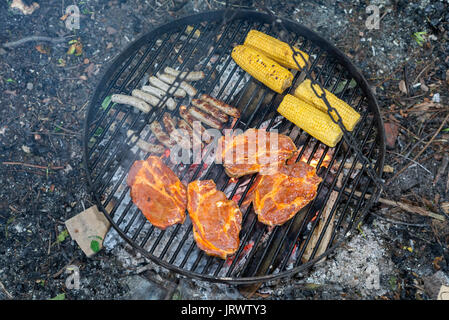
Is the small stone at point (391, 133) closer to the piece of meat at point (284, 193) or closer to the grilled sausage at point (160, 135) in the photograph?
the piece of meat at point (284, 193)

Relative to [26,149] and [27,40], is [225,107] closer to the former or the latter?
[26,149]

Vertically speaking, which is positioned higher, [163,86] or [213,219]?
[163,86]

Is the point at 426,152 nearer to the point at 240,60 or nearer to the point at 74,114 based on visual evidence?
the point at 240,60

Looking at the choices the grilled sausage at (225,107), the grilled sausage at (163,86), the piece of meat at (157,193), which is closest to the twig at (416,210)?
the grilled sausage at (225,107)

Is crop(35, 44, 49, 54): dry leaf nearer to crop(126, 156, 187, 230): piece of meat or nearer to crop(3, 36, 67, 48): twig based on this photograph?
crop(3, 36, 67, 48): twig

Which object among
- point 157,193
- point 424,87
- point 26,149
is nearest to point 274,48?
point 424,87

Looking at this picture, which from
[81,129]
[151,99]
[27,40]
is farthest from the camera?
[27,40]

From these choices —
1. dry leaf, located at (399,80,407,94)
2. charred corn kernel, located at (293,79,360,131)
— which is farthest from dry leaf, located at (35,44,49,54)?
dry leaf, located at (399,80,407,94)
